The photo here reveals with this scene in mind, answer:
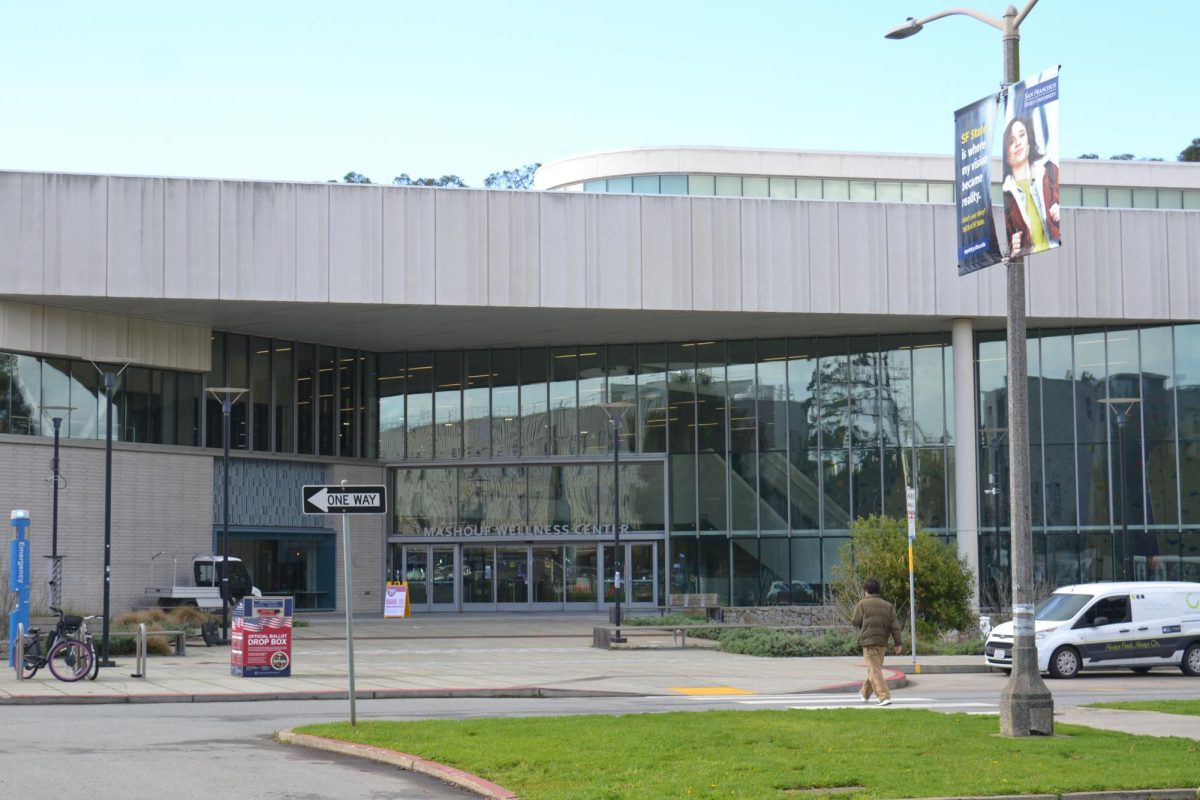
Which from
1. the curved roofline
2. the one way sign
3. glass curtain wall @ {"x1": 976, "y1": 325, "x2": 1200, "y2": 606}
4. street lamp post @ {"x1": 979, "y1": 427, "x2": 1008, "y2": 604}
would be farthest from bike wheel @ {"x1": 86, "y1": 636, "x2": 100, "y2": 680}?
the curved roofline

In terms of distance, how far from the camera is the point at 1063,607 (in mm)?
26891

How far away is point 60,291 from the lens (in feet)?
131

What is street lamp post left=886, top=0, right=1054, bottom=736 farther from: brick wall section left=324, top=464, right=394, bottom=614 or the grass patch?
brick wall section left=324, top=464, right=394, bottom=614

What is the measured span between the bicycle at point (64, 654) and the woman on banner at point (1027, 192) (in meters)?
15.8

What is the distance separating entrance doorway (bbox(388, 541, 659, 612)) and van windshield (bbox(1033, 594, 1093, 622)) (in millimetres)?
25021

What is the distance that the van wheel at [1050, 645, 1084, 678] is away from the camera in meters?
26.3

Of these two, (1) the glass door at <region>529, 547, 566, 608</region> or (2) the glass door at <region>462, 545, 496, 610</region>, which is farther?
(2) the glass door at <region>462, 545, 496, 610</region>

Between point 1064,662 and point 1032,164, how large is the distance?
14.2 metres

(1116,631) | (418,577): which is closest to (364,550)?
(418,577)

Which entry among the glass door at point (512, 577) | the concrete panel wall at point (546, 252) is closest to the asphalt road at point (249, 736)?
the concrete panel wall at point (546, 252)

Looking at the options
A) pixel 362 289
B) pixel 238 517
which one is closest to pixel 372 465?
pixel 238 517

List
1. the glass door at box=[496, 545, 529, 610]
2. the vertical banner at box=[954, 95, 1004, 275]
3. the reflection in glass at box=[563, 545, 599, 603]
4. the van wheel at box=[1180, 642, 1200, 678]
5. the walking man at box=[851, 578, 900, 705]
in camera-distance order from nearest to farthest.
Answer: the vertical banner at box=[954, 95, 1004, 275]
the walking man at box=[851, 578, 900, 705]
the van wheel at box=[1180, 642, 1200, 678]
the reflection in glass at box=[563, 545, 599, 603]
the glass door at box=[496, 545, 529, 610]

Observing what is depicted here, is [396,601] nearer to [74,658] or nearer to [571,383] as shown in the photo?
[571,383]

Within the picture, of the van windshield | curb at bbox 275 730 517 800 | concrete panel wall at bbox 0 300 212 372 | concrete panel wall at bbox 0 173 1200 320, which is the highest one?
concrete panel wall at bbox 0 173 1200 320
